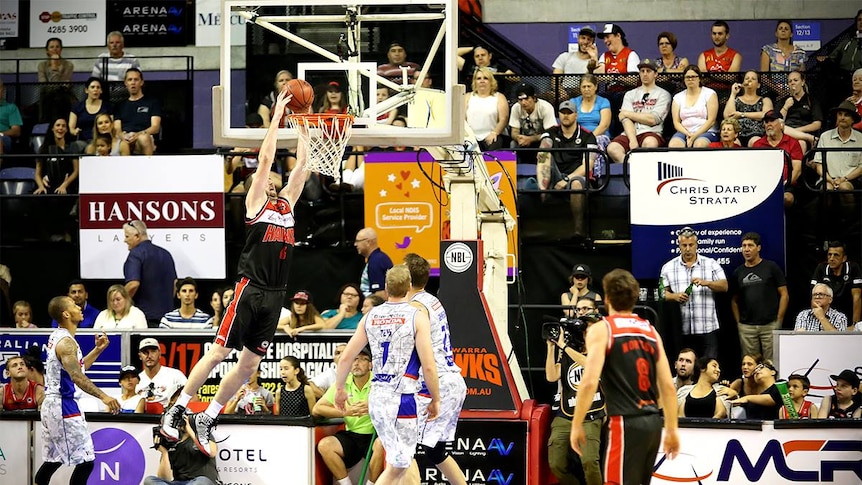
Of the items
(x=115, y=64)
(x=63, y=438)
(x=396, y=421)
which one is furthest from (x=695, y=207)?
(x=115, y=64)

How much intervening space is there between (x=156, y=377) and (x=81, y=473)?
170 centimetres

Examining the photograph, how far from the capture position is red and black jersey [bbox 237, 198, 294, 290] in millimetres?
8648

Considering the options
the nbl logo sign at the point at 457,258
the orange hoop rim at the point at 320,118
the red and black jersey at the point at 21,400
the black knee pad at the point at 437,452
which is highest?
the orange hoop rim at the point at 320,118

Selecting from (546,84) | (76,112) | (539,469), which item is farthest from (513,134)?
(76,112)

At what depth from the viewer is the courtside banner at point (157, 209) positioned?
14836mm

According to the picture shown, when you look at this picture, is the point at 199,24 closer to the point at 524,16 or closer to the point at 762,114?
the point at 524,16

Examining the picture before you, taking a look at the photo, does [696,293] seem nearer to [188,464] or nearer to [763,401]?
[763,401]

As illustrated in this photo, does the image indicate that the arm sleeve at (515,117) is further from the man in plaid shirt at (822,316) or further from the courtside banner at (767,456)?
the courtside banner at (767,456)

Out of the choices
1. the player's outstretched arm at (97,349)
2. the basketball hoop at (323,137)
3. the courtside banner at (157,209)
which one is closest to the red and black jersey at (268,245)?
the basketball hoop at (323,137)

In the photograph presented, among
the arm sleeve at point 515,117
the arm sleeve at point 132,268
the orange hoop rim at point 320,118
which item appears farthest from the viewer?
the arm sleeve at point 515,117

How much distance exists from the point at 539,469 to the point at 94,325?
5.79 m

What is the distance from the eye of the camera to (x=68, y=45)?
63.9ft

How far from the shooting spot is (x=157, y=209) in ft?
49.2

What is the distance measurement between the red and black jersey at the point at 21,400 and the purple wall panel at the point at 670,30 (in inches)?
371
